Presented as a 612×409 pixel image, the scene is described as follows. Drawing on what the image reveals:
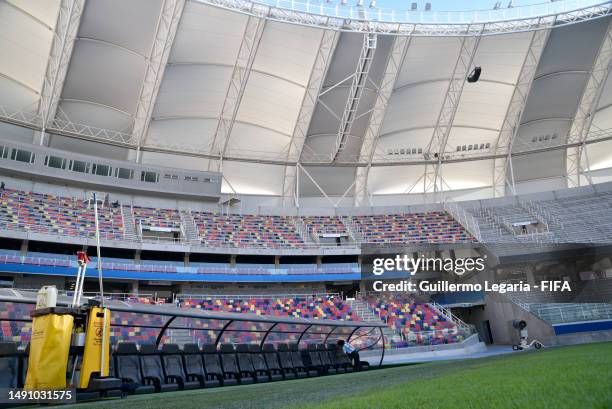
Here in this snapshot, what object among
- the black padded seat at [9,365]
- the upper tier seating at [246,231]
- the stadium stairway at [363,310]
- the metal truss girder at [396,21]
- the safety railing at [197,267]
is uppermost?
the metal truss girder at [396,21]

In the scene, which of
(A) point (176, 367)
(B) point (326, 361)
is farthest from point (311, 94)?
(A) point (176, 367)

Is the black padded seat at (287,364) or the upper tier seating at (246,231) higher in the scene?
the upper tier seating at (246,231)

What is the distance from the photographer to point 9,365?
674 cm

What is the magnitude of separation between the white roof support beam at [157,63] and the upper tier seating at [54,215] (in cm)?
656

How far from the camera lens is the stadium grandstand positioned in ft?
93.3

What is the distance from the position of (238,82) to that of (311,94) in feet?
18.2

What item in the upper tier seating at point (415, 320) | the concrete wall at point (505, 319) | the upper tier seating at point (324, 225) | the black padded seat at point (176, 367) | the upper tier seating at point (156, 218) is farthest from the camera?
the upper tier seating at point (324, 225)

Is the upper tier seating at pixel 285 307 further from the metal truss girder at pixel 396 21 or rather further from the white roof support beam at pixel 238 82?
the metal truss girder at pixel 396 21

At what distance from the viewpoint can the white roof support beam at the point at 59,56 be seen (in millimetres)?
25656

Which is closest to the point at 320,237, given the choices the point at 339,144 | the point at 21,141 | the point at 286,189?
the point at 286,189

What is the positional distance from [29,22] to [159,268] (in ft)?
58.1

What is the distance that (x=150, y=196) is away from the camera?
37875mm

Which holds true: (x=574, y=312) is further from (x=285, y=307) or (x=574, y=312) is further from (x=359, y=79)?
(x=359, y=79)

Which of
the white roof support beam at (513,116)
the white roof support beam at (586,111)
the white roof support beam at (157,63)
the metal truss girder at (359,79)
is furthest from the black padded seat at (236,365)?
the white roof support beam at (586,111)
